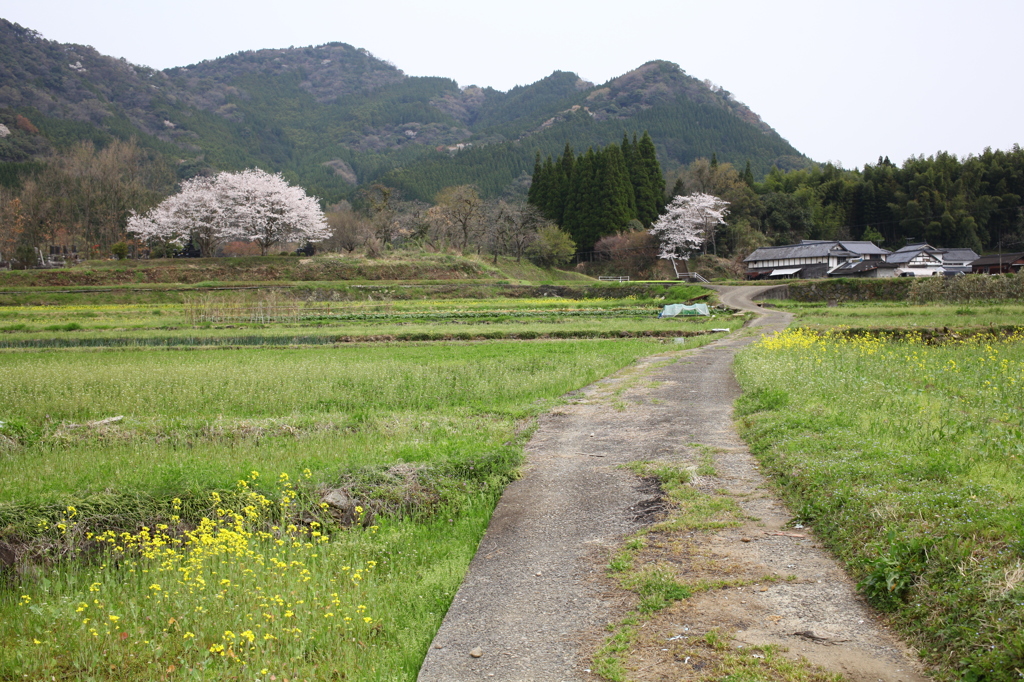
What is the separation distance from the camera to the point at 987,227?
7544 centimetres

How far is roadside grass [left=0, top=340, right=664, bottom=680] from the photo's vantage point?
471 cm

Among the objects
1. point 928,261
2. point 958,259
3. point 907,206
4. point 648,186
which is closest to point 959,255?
point 958,259

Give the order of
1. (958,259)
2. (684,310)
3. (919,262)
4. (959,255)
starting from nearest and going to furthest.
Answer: (684,310)
(919,262)
(958,259)
(959,255)

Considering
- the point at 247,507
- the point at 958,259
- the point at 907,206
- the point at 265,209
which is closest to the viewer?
the point at 247,507

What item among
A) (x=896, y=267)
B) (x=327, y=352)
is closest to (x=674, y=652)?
(x=327, y=352)

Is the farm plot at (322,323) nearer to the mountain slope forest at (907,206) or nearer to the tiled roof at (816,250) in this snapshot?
the tiled roof at (816,250)

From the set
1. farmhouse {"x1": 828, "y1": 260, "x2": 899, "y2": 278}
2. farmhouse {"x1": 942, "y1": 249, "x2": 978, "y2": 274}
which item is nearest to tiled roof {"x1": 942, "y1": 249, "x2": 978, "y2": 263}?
farmhouse {"x1": 942, "y1": 249, "x2": 978, "y2": 274}

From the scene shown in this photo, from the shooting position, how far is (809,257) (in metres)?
64.7

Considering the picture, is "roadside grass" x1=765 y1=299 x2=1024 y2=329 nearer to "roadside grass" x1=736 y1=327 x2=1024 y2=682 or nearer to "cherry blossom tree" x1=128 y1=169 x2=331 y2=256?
"roadside grass" x1=736 y1=327 x2=1024 y2=682

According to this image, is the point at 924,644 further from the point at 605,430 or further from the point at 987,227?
the point at 987,227

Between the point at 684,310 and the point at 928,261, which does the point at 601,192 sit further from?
the point at 684,310

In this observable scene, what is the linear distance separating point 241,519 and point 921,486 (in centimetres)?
648

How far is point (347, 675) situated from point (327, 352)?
19.6m

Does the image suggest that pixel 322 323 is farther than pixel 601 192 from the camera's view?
No
